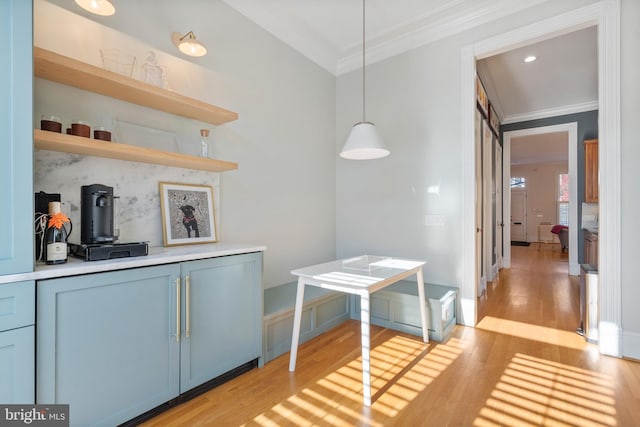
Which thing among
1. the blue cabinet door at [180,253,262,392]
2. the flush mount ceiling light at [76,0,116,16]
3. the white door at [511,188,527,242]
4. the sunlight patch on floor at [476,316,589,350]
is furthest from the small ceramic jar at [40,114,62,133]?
the white door at [511,188,527,242]

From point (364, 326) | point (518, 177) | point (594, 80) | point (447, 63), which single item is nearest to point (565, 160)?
point (518, 177)

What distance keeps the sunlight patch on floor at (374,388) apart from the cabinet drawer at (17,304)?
1.22 meters

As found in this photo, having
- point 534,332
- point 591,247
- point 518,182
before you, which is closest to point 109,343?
point 534,332

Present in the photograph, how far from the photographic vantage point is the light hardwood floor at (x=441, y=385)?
67.2 inches

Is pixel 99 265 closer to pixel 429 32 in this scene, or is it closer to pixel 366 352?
pixel 366 352

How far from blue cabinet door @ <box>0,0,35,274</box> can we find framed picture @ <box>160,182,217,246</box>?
0.90 m

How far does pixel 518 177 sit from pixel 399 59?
9793mm

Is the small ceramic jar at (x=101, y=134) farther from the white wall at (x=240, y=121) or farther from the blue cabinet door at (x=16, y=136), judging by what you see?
the blue cabinet door at (x=16, y=136)

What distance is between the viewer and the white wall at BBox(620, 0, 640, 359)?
7.66 ft

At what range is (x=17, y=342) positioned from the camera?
1.23m

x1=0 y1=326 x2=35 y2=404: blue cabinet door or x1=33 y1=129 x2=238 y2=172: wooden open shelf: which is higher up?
x1=33 y1=129 x2=238 y2=172: wooden open shelf

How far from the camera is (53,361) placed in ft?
4.35

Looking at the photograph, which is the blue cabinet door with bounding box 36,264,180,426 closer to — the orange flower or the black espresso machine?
the black espresso machine

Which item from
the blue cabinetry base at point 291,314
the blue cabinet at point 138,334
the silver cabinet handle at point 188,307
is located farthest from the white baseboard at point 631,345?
the silver cabinet handle at point 188,307
